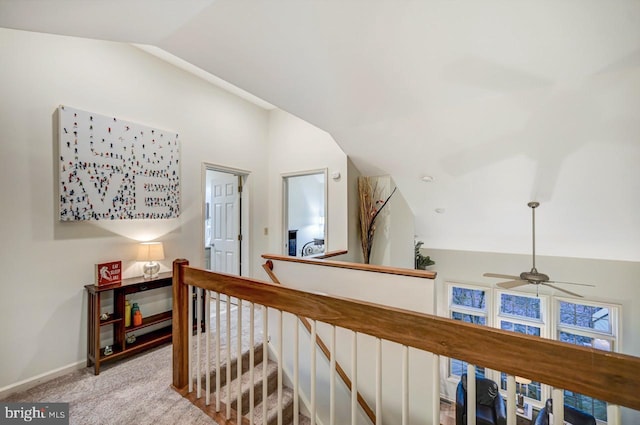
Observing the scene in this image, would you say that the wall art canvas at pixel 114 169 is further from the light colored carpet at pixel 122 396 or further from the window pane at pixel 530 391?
the window pane at pixel 530 391

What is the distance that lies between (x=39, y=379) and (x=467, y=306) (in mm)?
6269

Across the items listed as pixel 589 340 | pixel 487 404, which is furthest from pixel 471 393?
pixel 589 340

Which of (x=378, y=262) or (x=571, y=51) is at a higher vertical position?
(x=571, y=51)

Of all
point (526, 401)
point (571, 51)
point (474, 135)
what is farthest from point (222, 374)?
point (526, 401)

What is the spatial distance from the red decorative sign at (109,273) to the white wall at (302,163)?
2204 millimetres

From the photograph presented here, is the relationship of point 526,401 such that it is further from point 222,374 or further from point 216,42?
point 216,42

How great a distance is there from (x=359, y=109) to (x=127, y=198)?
2.50 m

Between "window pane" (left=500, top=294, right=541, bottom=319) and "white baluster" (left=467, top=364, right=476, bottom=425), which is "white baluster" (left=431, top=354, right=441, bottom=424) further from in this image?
"window pane" (left=500, top=294, right=541, bottom=319)

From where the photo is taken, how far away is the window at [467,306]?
5.34 meters

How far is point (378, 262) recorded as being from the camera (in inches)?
164

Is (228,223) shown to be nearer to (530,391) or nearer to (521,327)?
(521,327)

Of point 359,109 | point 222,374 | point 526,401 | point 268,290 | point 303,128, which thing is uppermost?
point 303,128

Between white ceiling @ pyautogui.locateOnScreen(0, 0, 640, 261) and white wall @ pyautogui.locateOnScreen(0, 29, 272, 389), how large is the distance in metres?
1.15

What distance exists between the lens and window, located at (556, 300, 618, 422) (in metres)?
4.29
